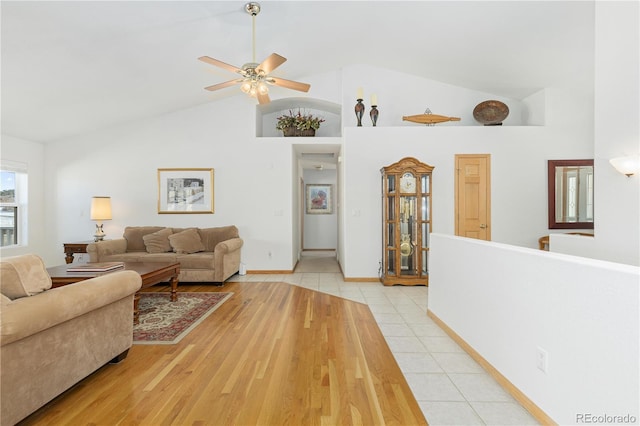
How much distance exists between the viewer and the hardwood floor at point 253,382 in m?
1.78

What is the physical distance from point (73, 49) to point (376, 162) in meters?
4.11

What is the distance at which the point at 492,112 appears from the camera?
5.27 metres

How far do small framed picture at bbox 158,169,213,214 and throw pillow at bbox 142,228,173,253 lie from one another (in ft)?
2.39

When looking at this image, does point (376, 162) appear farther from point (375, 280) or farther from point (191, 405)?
point (191, 405)

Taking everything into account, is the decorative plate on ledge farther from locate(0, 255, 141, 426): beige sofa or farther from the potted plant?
locate(0, 255, 141, 426): beige sofa

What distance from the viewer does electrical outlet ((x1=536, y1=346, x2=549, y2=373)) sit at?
1707 millimetres

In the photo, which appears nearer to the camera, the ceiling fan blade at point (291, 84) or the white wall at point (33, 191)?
the ceiling fan blade at point (291, 84)

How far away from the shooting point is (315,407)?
6.10 ft

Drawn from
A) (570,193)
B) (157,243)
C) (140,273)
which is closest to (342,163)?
(157,243)

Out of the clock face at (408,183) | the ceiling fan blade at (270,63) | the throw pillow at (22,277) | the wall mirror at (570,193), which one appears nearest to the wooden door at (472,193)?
the clock face at (408,183)

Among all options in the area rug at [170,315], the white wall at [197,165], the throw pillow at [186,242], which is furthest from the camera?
the white wall at [197,165]

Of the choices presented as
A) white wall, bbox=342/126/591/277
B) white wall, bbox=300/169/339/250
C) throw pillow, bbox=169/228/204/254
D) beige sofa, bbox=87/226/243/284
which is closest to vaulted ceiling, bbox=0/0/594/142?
white wall, bbox=342/126/591/277

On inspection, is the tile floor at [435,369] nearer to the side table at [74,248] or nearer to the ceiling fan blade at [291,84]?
the ceiling fan blade at [291,84]

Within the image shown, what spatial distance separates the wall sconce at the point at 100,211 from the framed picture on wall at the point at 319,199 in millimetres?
4966
